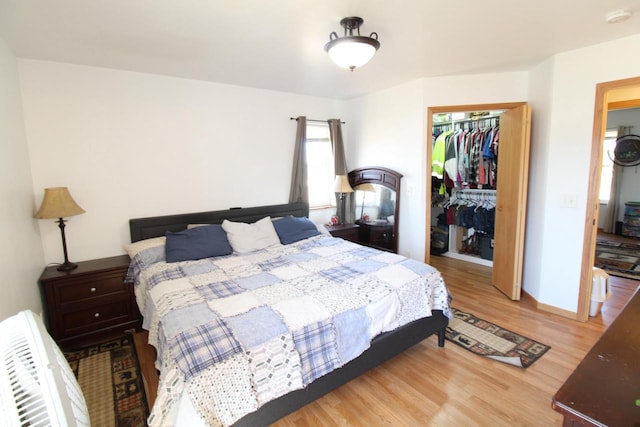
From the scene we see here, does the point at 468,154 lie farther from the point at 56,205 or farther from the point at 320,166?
the point at 56,205

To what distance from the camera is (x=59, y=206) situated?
252cm

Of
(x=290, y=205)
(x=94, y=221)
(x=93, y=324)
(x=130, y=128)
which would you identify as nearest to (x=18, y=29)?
(x=130, y=128)

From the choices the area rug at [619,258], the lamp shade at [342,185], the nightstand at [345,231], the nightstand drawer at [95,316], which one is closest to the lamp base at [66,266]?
the nightstand drawer at [95,316]

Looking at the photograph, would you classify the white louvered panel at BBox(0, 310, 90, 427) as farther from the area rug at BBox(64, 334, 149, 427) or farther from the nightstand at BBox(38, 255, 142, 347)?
the nightstand at BBox(38, 255, 142, 347)

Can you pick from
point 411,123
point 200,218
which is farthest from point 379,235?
point 200,218

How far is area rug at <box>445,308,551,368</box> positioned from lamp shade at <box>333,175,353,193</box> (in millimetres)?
2072

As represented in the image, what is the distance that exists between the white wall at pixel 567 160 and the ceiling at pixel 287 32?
0.58 ft

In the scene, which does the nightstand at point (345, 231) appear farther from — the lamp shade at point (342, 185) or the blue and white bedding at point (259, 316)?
the blue and white bedding at point (259, 316)

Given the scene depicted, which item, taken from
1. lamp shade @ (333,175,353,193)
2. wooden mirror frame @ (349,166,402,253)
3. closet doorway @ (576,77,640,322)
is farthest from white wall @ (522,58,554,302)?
lamp shade @ (333,175,353,193)

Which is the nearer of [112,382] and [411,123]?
[112,382]

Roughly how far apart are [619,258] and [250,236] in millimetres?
5340

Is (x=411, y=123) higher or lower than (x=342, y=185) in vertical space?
higher

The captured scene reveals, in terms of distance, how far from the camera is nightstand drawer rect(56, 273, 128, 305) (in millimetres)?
2516

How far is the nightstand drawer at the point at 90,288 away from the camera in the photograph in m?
2.52
